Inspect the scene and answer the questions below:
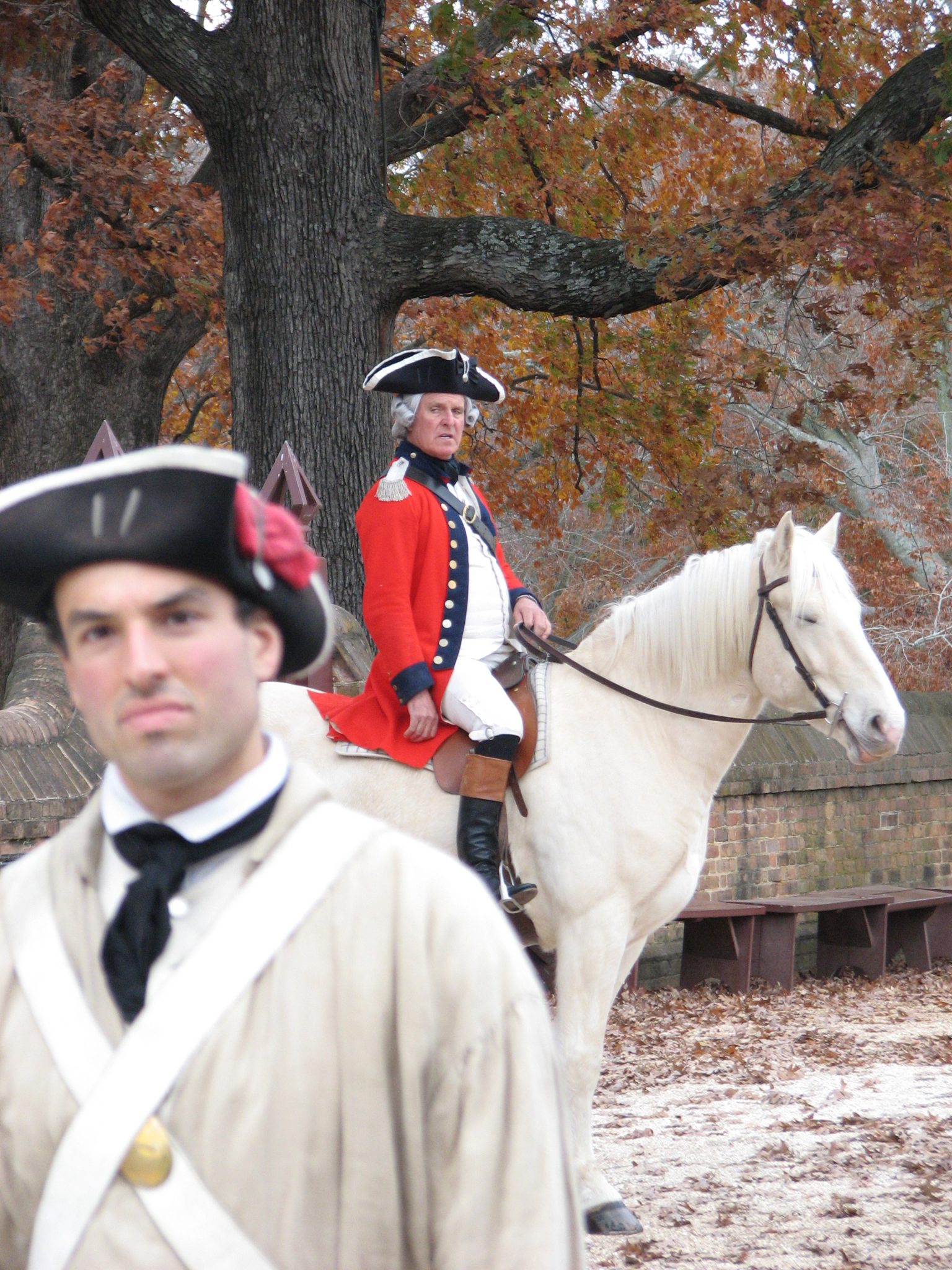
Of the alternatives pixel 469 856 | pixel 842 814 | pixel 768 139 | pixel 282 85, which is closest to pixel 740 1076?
pixel 469 856

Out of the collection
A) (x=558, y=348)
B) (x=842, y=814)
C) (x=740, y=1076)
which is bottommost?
(x=740, y=1076)

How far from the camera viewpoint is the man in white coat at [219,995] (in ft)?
4.99

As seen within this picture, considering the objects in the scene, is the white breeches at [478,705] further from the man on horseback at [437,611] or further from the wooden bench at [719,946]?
the wooden bench at [719,946]

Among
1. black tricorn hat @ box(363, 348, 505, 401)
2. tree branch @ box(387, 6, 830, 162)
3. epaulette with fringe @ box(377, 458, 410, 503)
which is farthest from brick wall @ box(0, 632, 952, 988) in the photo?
tree branch @ box(387, 6, 830, 162)

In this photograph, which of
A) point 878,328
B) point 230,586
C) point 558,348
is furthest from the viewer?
point 878,328

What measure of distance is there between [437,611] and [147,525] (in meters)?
3.72

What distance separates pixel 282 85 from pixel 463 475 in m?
4.32

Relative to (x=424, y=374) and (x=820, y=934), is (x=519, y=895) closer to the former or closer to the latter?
(x=424, y=374)

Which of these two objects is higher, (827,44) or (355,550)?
(827,44)

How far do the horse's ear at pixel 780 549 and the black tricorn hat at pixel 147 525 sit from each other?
3.78 meters

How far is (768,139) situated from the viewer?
17.3 meters

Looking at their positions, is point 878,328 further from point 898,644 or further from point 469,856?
point 469,856

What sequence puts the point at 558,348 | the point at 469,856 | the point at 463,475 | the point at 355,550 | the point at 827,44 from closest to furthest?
the point at 469,856
the point at 463,475
the point at 355,550
the point at 827,44
the point at 558,348

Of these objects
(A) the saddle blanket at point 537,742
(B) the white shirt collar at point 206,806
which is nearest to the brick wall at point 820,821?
(A) the saddle blanket at point 537,742
